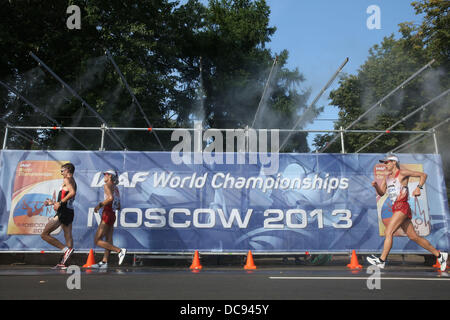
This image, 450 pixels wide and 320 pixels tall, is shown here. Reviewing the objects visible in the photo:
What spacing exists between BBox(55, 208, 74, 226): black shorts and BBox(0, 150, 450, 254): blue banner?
4.68 ft

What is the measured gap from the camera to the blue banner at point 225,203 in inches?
356

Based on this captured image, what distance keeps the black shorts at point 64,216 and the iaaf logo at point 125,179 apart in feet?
5.58

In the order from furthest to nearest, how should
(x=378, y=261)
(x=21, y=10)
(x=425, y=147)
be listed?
(x=425, y=147) → (x=21, y=10) → (x=378, y=261)

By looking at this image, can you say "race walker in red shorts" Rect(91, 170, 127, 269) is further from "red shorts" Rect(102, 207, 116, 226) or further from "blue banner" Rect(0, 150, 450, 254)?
"blue banner" Rect(0, 150, 450, 254)

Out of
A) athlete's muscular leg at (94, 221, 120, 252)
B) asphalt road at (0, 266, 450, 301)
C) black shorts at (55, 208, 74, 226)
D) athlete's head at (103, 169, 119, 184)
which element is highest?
athlete's head at (103, 169, 119, 184)

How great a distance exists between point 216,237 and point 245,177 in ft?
5.70

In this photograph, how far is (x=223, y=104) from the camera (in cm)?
2517

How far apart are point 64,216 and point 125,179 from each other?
2071 millimetres

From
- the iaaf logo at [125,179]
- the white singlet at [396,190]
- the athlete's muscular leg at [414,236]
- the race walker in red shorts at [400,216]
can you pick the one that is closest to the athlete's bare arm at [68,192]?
the iaaf logo at [125,179]

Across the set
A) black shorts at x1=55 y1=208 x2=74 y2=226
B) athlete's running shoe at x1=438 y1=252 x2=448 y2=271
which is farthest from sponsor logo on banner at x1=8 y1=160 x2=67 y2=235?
athlete's running shoe at x1=438 y1=252 x2=448 y2=271

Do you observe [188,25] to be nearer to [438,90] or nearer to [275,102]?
[275,102]

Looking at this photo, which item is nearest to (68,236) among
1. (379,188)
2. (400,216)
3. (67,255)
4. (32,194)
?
(67,255)

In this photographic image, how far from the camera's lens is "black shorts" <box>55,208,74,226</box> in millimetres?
7566
